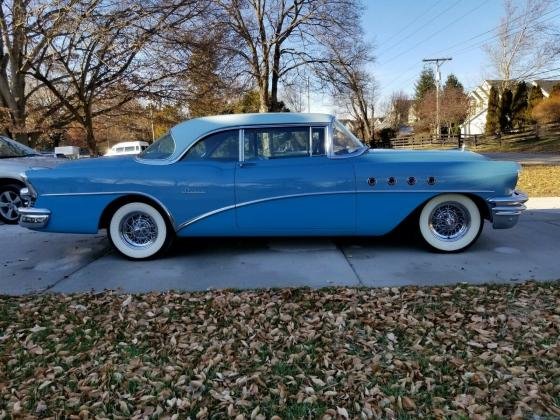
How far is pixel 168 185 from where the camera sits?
17.1 feet

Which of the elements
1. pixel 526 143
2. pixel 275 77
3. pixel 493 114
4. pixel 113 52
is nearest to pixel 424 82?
pixel 493 114

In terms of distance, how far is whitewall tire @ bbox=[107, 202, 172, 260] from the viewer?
5332mm

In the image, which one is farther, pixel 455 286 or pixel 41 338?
pixel 455 286

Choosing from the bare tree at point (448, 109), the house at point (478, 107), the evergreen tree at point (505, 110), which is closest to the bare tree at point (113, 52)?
the evergreen tree at point (505, 110)

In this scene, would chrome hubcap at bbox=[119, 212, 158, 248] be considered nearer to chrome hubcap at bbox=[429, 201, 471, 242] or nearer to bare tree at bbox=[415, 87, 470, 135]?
chrome hubcap at bbox=[429, 201, 471, 242]

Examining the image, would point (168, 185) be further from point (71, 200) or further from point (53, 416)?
point (53, 416)

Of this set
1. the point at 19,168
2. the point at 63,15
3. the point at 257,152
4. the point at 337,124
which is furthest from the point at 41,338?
the point at 63,15

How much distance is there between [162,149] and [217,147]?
26.9 inches

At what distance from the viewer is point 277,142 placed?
5406mm

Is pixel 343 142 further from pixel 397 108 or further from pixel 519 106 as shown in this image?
pixel 397 108

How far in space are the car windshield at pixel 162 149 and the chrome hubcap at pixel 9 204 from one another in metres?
3.97

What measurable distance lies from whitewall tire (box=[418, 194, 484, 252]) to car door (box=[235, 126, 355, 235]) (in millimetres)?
901

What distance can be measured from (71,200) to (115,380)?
304 cm

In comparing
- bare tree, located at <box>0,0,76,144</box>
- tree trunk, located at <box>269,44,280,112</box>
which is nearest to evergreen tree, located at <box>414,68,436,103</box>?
tree trunk, located at <box>269,44,280,112</box>
